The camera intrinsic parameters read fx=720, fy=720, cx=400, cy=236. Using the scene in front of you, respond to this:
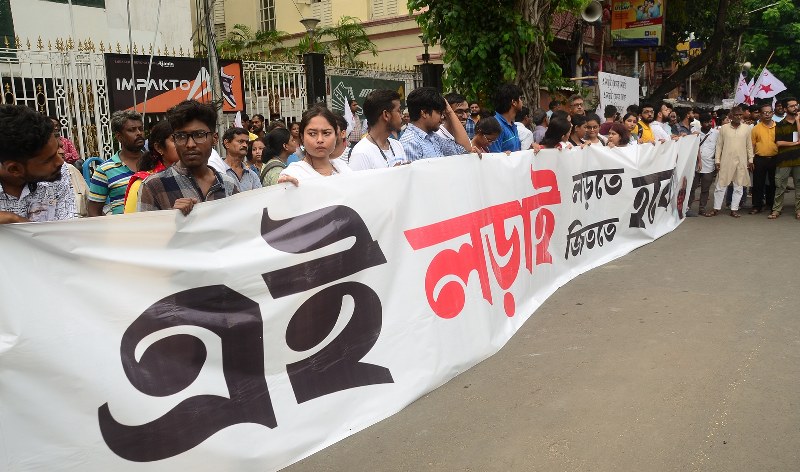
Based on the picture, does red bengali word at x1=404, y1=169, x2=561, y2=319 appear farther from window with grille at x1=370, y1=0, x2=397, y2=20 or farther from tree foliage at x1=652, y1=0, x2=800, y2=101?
tree foliage at x1=652, y1=0, x2=800, y2=101

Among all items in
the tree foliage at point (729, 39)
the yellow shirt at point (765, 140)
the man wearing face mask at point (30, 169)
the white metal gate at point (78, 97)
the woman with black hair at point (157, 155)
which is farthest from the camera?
the tree foliage at point (729, 39)

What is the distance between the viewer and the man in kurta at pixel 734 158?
1138 centimetres

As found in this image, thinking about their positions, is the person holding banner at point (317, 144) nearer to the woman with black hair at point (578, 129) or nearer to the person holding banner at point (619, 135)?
the woman with black hair at point (578, 129)

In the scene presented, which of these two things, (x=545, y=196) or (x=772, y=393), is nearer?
(x=772, y=393)

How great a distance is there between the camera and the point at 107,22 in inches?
601

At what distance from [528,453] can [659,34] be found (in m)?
19.4

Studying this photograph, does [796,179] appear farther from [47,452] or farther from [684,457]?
[47,452]

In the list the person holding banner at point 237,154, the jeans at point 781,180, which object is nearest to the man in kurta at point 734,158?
the jeans at point 781,180

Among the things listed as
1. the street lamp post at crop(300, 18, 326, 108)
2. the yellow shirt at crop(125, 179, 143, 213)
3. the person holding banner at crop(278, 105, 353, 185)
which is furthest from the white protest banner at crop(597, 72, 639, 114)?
the yellow shirt at crop(125, 179, 143, 213)

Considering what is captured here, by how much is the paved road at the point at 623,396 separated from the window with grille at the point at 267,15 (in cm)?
2012

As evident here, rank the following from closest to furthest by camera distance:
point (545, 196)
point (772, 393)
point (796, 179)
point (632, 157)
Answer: point (772, 393) < point (545, 196) < point (632, 157) < point (796, 179)

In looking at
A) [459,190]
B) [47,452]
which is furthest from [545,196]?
[47,452]

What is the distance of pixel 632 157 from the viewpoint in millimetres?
8633

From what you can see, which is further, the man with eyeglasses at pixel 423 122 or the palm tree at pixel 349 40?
the palm tree at pixel 349 40
